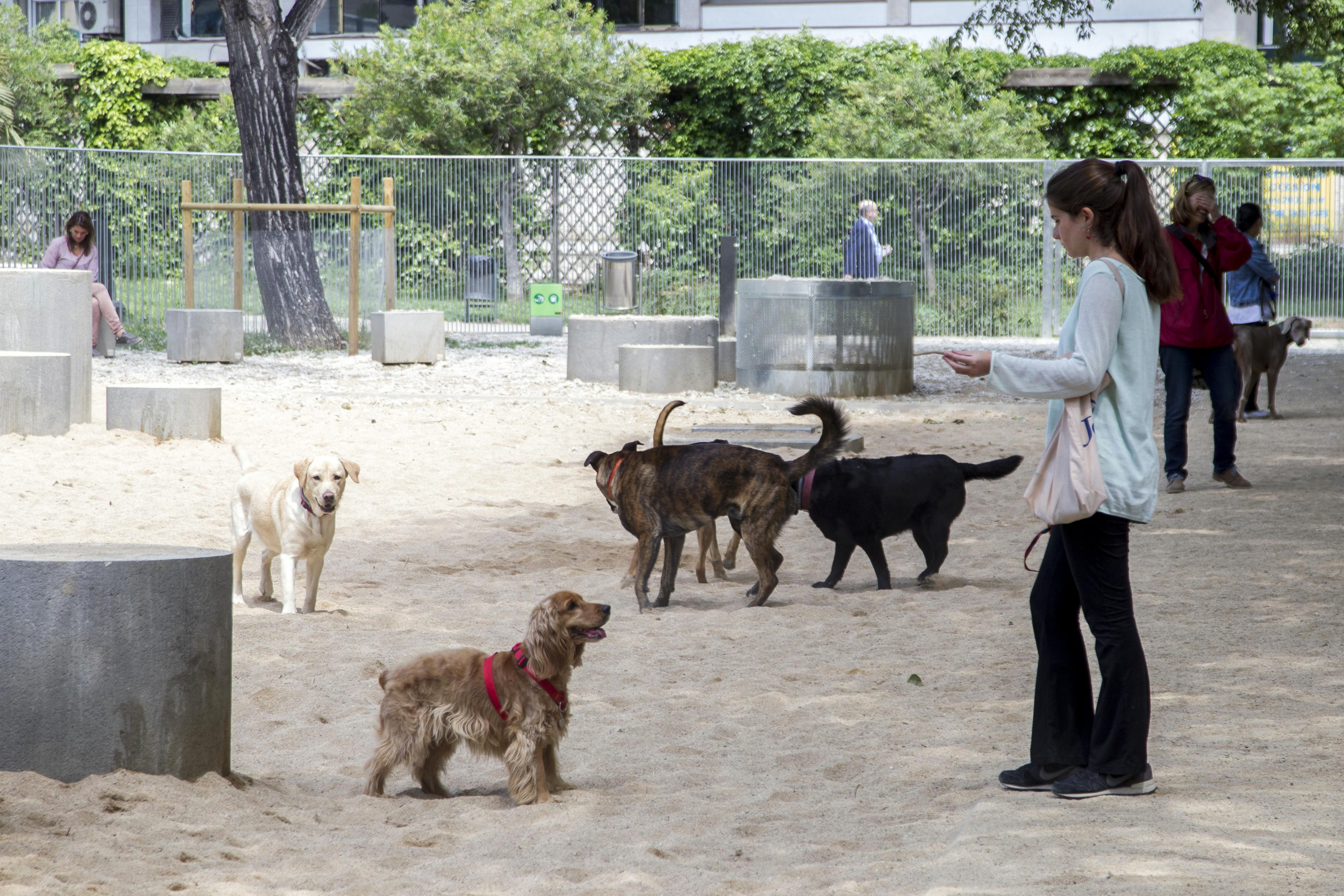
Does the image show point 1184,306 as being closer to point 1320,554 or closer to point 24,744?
point 1320,554

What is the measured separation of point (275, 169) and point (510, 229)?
4443 mm

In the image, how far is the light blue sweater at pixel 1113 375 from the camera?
3.67 m

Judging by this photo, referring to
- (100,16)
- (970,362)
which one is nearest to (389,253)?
(970,362)

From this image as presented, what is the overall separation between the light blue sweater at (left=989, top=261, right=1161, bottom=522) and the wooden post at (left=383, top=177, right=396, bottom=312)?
16.4 meters

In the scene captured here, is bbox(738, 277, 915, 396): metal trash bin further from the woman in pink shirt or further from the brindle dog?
A: the brindle dog

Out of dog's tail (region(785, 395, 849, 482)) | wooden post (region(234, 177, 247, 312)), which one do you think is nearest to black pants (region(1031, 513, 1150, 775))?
dog's tail (region(785, 395, 849, 482))

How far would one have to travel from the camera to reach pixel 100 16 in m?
34.8

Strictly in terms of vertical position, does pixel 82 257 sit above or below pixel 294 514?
above

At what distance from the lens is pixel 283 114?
64.4 feet

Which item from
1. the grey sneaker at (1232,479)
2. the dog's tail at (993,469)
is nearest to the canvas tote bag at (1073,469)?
the dog's tail at (993,469)

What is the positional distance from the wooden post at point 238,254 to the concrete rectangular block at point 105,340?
7.47 feet

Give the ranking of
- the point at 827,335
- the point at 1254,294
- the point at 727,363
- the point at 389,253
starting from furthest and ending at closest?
the point at 389,253
the point at 727,363
the point at 827,335
the point at 1254,294

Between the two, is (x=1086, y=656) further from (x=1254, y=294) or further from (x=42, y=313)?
(x=42, y=313)

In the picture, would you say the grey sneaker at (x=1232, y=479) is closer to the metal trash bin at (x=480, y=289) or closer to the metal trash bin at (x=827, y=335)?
the metal trash bin at (x=827, y=335)
